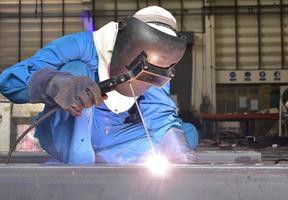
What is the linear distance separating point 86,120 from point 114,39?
0.23m

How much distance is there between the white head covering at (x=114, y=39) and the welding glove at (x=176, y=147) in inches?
6.8

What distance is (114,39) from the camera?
1441 millimetres

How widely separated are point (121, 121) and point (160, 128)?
5.6 inches

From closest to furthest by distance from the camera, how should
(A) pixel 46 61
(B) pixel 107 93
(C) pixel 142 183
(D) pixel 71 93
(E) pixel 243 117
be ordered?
(C) pixel 142 183 → (D) pixel 71 93 → (B) pixel 107 93 → (A) pixel 46 61 → (E) pixel 243 117

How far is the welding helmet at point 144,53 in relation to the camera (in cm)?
118

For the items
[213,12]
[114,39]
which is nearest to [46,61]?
[114,39]

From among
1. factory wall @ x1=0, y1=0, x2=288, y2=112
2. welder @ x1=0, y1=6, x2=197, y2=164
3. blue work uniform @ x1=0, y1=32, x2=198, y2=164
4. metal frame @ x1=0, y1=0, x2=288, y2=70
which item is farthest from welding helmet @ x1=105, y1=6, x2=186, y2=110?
metal frame @ x1=0, y1=0, x2=288, y2=70

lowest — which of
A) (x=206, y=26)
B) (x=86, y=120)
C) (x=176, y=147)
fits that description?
(x=176, y=147)

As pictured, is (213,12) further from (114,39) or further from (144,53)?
(144,53)

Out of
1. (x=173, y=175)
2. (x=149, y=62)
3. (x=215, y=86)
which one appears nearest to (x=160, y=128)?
(x=149, y=62)

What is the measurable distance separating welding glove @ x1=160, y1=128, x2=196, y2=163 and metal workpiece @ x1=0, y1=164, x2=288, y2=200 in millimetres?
615

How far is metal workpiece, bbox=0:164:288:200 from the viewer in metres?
0.90

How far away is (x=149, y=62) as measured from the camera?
119 cm

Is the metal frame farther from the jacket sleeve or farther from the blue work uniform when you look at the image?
the jacket sleeve
